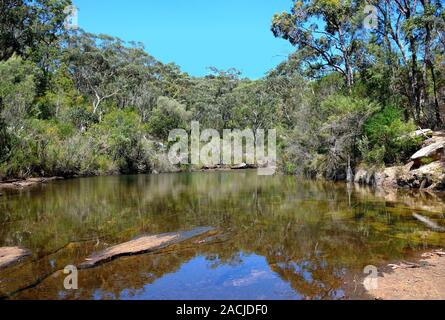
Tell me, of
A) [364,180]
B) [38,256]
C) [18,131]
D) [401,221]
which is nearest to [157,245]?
[38,256]

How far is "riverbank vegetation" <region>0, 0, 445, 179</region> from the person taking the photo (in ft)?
82.0

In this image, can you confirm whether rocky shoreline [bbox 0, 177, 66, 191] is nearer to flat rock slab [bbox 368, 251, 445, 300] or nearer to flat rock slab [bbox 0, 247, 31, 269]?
flat rock slab [bbox 0, 247, 31, 269]

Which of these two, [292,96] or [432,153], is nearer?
[432,153]

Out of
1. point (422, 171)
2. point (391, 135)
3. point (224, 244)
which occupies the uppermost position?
point (391, 135)

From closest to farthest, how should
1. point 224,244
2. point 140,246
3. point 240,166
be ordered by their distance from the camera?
point 140,246 < point 224,244 < point 240,166

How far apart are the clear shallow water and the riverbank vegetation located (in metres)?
10.1

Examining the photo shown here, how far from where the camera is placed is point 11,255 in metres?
8.25

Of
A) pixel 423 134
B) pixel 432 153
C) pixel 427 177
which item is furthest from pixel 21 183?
pixel 423 134

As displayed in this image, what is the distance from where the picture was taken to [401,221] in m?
11.6

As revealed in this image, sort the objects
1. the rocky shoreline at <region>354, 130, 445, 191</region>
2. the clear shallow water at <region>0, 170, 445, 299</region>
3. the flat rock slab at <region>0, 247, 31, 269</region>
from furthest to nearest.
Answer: the rocky shoreline at <region>354, 130, 445, 191</region>, the flat rock slab at <region>0, 247, 31, 269</region>, the clear shallow water at <region>0, 170, 445, 299</region>

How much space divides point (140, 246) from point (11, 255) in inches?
105

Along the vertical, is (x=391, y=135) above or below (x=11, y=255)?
above

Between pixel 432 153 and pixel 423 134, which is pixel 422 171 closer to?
pixel 432 153

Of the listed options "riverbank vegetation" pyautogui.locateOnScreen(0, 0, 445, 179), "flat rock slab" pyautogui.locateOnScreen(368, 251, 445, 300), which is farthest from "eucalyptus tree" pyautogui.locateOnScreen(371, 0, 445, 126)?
"flat rock slab" pyautogui.locateOnScreen(368, 251, 445, 300)
